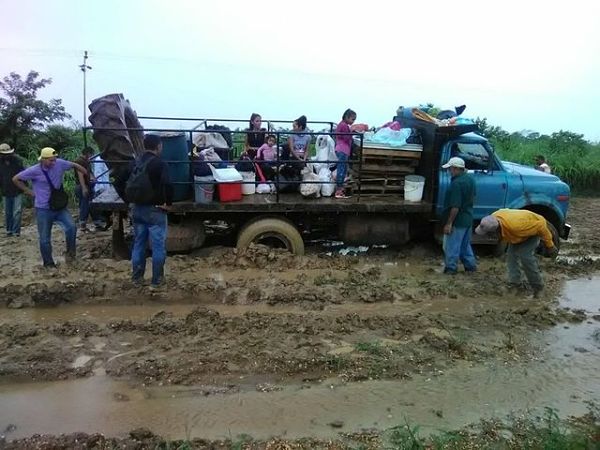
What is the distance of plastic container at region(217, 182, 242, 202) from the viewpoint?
809cm

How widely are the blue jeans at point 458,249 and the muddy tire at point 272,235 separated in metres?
2.10

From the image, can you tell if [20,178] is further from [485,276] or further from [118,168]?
[485,276]

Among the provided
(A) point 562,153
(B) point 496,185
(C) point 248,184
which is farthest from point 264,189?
(A) point 562,153

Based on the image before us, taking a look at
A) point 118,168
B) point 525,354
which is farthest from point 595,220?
point 118,168

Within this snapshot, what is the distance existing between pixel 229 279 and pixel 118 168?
93.2 inches

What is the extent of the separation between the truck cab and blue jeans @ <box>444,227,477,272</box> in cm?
78

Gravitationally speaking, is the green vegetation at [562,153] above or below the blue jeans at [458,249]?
above

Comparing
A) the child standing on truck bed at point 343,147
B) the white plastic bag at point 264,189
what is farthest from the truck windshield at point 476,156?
the white plastic bag at point 264,189

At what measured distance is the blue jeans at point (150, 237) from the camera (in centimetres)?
666

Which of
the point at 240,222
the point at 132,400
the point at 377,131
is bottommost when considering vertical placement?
the point at 132,400

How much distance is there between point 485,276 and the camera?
7.76 meters

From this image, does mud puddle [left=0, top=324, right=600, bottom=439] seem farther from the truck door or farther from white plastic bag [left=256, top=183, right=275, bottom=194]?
white plastic bag [left=256, top=183, right=275, bottom=194]

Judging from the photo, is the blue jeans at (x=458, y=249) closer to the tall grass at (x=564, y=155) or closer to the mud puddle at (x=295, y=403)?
the mud puddle at (x=295, y=403)

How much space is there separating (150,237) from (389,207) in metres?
3.49
